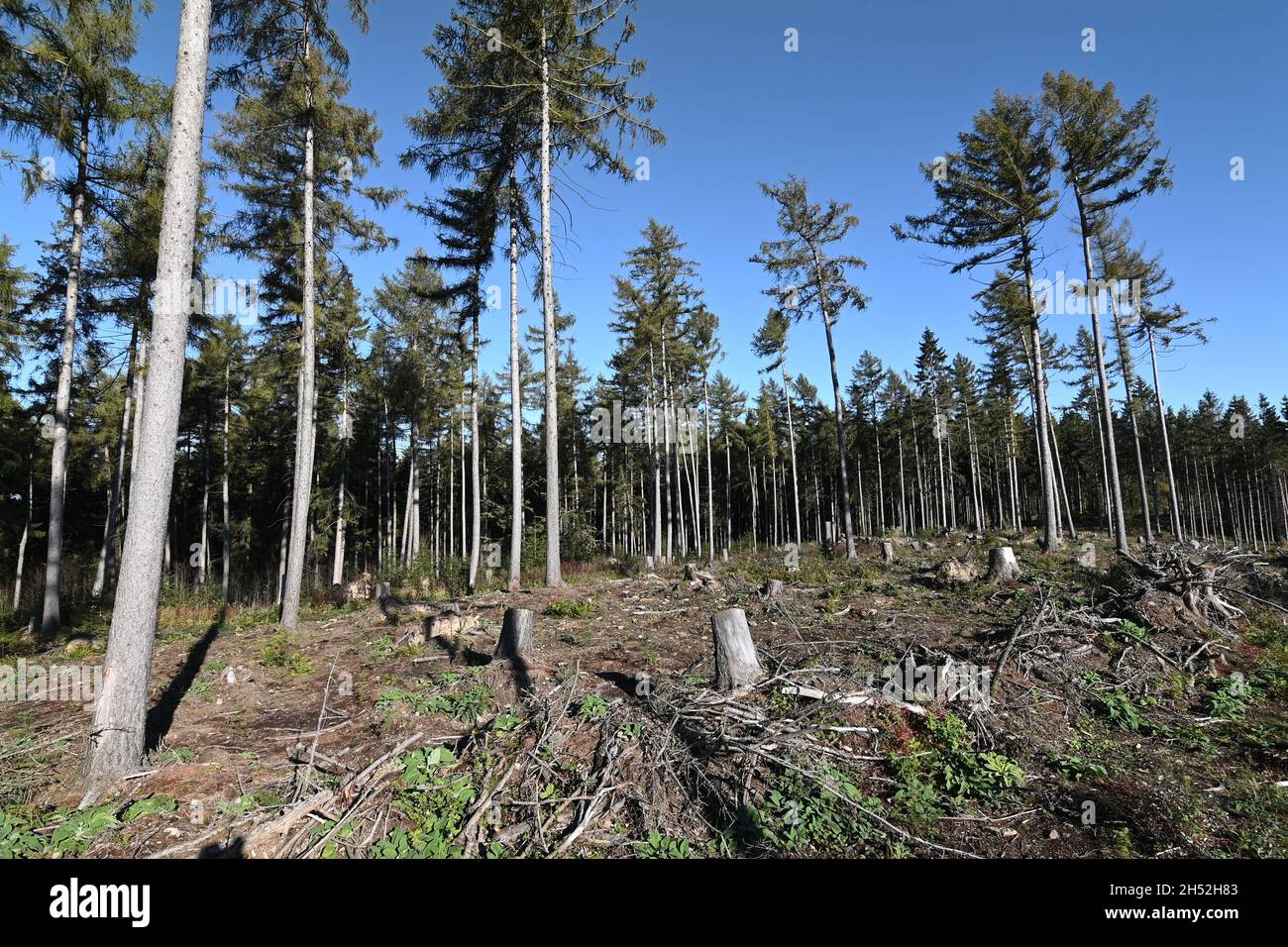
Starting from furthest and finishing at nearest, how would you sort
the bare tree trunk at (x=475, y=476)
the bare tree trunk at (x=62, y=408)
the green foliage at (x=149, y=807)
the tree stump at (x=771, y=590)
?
the bare tree trunk at (x=475, y=476) < the bare tree trunk at (x=62, y=408) < the tree stump at (x=771, y=590) < the green foliage at (x=149, y=807)

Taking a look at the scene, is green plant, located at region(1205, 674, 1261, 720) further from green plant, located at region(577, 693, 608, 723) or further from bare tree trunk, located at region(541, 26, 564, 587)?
bare tree trunk, located at region(541, 26, 564, 587)

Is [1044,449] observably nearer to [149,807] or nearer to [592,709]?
[592,709]

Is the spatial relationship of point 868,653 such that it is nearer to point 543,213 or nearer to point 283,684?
point 283,684

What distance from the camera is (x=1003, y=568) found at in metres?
11.0

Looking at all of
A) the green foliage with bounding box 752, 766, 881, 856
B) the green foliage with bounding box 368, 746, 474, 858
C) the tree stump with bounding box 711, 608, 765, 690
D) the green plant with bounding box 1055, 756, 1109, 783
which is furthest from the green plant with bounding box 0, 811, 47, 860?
the green plant with bounding box 1055, 756, 1109, 783

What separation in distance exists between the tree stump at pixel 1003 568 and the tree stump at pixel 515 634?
962cm

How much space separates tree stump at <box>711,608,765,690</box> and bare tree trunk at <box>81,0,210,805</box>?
5.42 m

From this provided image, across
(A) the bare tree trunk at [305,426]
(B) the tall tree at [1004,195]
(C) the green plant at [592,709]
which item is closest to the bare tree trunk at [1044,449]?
(B) the tall tree at [1004,195]

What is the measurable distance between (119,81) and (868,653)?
63.6ft

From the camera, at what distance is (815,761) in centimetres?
450

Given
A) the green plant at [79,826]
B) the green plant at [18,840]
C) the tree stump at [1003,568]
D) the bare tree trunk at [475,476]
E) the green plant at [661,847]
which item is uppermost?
the bare tree trunk at [475,476]

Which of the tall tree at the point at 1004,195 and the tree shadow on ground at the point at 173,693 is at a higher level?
the tall tree at the point at 1004,195

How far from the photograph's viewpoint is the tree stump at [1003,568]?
1091cm

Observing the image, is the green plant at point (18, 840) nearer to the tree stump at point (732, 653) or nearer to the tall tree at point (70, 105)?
the tree stump at point (732, 653)
